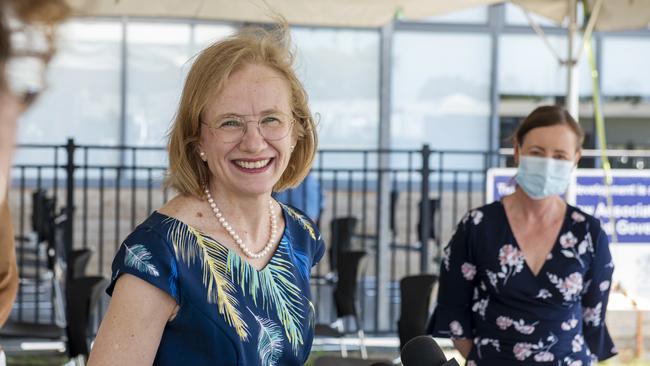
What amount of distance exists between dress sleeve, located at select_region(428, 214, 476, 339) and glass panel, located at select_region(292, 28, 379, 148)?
9.52m

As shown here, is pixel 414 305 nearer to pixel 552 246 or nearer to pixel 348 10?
pixel 552 246

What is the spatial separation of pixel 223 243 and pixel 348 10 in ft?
17.8

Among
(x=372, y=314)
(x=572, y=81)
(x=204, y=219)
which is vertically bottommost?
(x=372, y=314)

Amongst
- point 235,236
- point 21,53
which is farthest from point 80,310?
point 21,53

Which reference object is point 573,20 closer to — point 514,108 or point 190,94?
point 190,94

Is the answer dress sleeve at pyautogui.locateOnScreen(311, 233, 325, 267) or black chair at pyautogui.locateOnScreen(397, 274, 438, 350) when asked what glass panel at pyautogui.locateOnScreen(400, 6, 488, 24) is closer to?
black chair at pyautogui.locateOnScreen(397, 274, 438, 350)

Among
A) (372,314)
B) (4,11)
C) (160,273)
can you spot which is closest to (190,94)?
(160,273)

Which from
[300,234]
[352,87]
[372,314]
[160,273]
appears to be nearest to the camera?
[160,273]

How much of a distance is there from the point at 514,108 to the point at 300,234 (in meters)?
11.6

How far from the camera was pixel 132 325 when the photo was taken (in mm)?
1917

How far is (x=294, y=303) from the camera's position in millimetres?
2219

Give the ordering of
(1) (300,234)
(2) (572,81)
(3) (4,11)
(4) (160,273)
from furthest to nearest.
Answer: (2) (572,81) → (1) (300,234) → (4) (160,273) → (3) (4,11)

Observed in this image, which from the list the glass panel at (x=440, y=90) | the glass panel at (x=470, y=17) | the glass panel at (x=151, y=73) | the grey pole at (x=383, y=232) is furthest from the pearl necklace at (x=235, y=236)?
the glass panel at (x=470, y=17)

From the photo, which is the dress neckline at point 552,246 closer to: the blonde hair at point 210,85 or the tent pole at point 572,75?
the blonde hair at point 210,85
